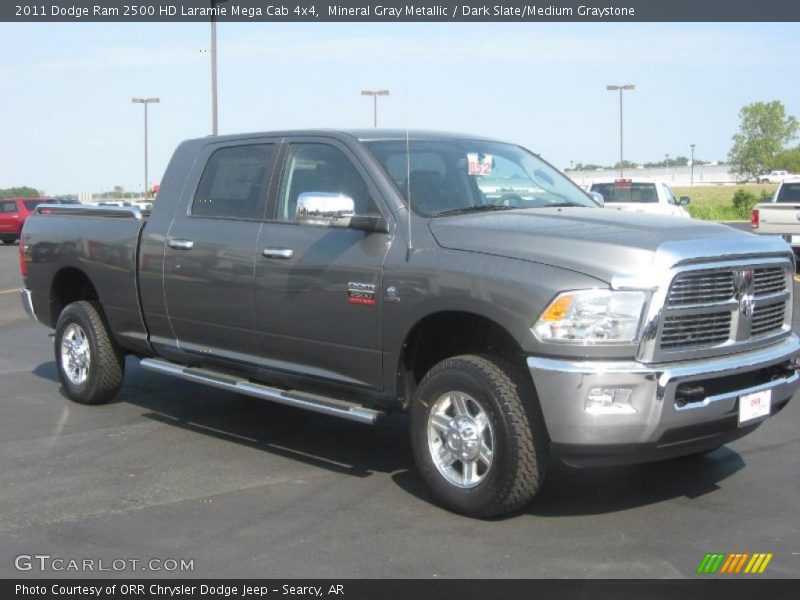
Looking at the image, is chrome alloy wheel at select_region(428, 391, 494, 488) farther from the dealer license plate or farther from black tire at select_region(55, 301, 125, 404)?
black tire at select_region(55, 301, 125, 404)

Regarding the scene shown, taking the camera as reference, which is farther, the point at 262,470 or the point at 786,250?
the point at 262,470

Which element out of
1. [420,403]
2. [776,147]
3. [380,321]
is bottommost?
[420,403]

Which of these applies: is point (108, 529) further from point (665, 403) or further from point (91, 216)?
point (91, 216)

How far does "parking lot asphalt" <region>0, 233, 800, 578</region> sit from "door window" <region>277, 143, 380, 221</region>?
1593mm

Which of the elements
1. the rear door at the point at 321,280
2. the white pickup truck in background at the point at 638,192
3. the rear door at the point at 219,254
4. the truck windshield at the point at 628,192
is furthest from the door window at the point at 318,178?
the truck windshield at the point at 628,192

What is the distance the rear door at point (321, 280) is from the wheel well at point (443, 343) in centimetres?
17

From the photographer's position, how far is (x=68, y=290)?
337 inches

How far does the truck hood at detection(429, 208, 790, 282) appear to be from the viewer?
4824 millimetres

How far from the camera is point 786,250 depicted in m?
5.58

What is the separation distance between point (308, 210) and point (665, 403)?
2205 mm

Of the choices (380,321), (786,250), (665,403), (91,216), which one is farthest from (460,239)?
(91,216)

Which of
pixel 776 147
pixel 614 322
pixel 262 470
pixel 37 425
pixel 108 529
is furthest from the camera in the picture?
pixel 776 147

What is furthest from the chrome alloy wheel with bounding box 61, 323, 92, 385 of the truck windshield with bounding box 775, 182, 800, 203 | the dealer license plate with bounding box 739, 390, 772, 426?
the truck windshield with bounding box 775, 182, 800, 203

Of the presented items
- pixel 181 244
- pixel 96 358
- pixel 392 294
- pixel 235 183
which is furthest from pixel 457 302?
pixel 96 358
